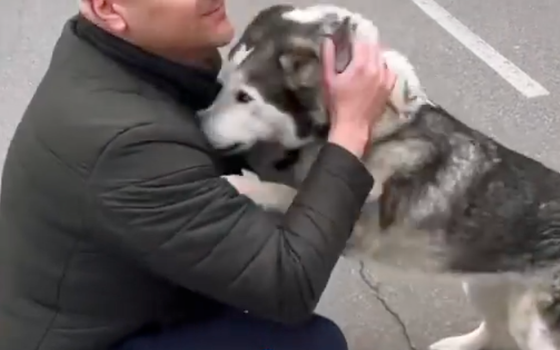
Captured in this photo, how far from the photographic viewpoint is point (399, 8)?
3561mm

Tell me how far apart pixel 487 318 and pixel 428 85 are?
123cm

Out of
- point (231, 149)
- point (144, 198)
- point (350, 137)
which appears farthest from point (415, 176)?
point (144, 198)

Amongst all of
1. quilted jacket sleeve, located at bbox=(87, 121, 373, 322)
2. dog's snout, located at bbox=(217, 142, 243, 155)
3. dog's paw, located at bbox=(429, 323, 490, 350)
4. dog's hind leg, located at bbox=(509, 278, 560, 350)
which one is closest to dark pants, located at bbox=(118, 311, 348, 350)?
quilted jacket sleeve, located at bbox=(87, 121, 373, 322)

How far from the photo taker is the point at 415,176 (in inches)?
67.1

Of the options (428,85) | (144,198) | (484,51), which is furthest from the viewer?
(484,51)

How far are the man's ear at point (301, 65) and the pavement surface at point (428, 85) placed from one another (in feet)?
1.50

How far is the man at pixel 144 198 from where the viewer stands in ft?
4.35

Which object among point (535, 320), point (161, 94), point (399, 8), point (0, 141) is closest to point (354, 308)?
point (535, 320)

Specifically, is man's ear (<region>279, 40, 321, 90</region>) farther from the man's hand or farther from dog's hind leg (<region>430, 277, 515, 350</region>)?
dog's hind leg (<region>430, 277, 515, 350</region>)

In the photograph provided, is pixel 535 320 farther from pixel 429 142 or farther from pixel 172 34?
pixel 172 34

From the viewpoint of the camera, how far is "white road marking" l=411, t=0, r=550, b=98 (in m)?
3.04

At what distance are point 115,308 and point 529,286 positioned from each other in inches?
32.2

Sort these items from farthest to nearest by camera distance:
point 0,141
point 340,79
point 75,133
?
point 0,141, point 340,79, point 75,133

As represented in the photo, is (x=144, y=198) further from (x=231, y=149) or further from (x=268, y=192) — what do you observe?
(x=268, y=192)
